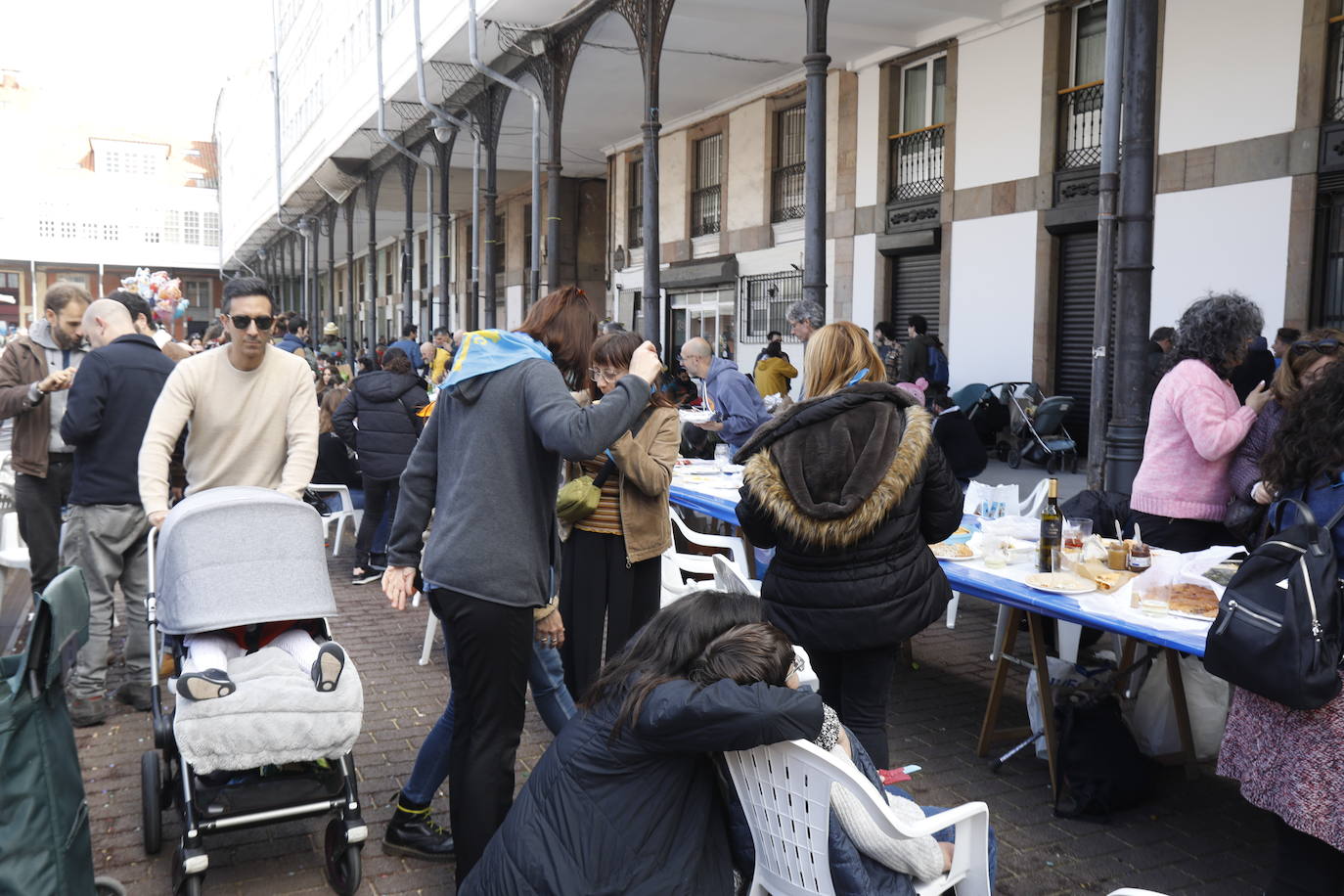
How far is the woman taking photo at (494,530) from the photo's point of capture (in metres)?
2.93

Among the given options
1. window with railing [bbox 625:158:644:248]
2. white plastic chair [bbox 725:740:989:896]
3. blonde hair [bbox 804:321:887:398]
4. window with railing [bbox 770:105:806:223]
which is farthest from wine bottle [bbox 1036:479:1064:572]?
window with railing [bbox 625:158:644:248]

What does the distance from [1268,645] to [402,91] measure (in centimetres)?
1951

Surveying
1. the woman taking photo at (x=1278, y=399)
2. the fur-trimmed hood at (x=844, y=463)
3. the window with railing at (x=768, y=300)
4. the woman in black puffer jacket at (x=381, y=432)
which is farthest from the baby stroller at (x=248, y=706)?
the window with railing at (x=768, y=300)

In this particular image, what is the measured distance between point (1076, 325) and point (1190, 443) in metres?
10.1

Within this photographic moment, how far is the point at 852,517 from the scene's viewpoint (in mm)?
3205

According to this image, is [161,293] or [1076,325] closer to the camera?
[1076,325]

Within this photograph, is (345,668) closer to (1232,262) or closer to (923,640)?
(923,640)

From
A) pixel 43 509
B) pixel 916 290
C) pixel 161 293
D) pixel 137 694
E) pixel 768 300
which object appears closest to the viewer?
pixel 137 694

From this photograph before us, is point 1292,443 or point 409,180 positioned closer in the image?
point 1292,443

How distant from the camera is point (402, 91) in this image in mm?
19734

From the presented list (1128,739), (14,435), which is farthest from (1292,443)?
(14,435)

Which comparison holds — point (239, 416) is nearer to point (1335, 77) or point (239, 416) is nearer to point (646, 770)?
Result: point (646, 770)

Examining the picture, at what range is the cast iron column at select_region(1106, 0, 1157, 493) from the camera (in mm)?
5820

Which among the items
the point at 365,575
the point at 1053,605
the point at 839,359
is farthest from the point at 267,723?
the point at 365,575
